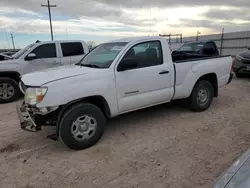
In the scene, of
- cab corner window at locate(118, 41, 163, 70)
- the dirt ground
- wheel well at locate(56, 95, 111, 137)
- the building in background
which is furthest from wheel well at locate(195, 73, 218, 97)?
the building in background

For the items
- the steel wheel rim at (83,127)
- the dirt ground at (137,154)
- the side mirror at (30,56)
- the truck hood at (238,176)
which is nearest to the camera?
the truck hood at (238,176)

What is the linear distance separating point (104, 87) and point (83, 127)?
2.46 feet

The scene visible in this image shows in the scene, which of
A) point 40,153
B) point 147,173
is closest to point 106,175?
point 147,173

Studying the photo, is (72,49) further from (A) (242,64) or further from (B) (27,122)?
(A) (242,64)

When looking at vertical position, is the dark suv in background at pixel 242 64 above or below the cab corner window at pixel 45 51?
below

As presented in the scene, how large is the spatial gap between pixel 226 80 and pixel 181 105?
1.35m

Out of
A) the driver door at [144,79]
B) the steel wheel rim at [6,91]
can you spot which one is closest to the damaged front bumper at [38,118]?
the driver door at [144,79]

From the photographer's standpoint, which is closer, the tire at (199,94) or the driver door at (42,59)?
the tire at (199,94)

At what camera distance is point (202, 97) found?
559cm

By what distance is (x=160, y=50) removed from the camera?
477 cm

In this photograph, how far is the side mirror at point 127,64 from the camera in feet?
13.4

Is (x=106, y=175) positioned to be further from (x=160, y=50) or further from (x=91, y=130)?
(x=160, y=50)

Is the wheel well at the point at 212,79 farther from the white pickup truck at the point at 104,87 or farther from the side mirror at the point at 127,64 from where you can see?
the side mirror at the point at 127,64

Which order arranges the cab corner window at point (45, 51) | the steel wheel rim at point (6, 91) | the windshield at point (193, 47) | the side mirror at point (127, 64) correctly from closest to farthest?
the side mirror at point (127, 64)
the steel wheel rim at point (6, 91)
the cab corner window at point (45, 51)
the windshield at point (193, 47)
